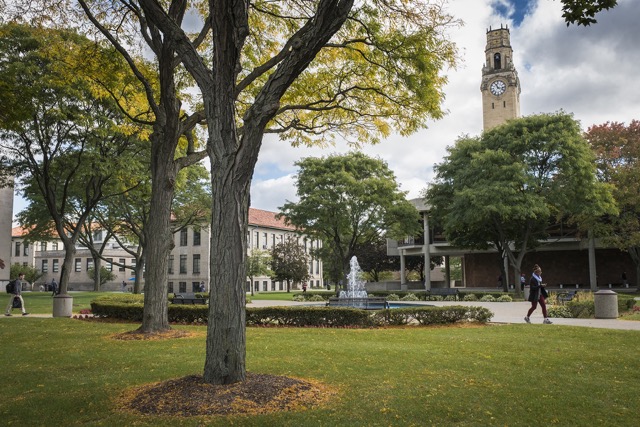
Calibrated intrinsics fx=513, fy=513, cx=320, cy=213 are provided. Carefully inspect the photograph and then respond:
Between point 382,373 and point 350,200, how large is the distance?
25.7 metres

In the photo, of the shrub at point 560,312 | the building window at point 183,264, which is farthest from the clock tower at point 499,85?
the shrub at point 560,312

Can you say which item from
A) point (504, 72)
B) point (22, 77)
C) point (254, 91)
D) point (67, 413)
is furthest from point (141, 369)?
point (504, 72)

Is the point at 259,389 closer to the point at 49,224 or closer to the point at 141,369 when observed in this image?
the point at 141,369

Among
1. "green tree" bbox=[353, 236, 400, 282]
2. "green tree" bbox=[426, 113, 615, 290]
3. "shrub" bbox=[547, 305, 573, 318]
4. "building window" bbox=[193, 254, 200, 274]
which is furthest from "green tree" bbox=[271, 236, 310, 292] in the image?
"shrub" bbox=[547, 305, 573, 318]

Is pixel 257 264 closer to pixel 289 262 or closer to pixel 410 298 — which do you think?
pixel 289 262

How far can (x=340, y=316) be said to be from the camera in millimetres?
15500

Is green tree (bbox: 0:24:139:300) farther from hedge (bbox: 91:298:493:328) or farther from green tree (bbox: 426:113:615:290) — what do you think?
green tree (bbox: 426:113:615:290)

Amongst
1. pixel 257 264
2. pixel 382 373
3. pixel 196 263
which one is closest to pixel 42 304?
pixel 382 373

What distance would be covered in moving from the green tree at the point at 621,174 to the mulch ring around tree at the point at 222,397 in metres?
31.0

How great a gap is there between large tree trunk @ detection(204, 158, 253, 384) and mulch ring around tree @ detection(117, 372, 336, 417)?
0.26 m

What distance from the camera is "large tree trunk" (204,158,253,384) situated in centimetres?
652

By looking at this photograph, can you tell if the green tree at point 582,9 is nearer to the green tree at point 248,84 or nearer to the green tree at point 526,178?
the green tree at point 248,84

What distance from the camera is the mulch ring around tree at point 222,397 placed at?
19.1 feet

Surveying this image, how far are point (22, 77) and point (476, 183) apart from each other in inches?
935
